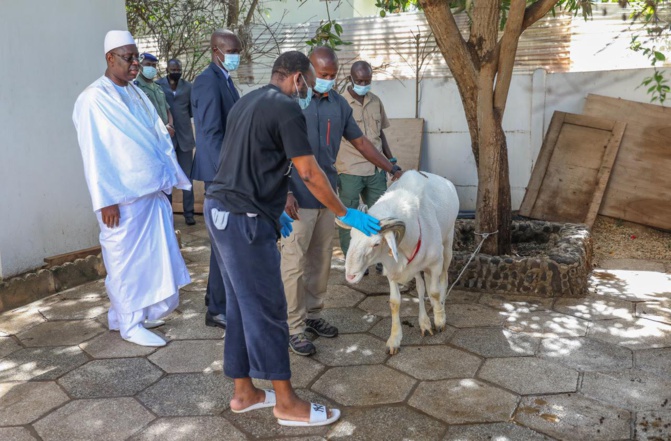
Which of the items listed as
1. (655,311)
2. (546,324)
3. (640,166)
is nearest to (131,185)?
(546,324)

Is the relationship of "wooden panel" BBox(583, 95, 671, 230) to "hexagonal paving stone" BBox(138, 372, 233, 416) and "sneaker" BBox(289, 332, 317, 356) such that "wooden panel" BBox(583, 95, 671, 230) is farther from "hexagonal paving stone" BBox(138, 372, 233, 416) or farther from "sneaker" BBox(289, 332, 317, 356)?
"hexagonal paving stone" BBox(138, 372, 233, 416)

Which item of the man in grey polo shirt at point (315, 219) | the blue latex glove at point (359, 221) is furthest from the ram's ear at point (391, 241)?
the man in grey polo shirt at point (315, 219)

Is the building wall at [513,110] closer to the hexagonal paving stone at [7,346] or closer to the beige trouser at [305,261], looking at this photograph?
the beige trouser at [305,261]

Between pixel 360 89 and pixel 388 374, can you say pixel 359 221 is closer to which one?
pixel 388 374

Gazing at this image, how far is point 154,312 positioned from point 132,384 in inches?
36.3

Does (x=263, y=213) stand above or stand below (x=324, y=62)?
below

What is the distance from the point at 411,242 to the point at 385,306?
4.39 ft

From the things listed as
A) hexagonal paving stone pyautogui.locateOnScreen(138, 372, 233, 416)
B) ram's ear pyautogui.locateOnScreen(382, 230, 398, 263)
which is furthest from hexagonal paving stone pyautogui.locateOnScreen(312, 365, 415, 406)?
ram's ear pyautogui.locateOnScreen(382, 230, 398, 263)

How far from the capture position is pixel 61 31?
20.6ft

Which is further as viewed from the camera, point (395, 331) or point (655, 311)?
point (655, 311)

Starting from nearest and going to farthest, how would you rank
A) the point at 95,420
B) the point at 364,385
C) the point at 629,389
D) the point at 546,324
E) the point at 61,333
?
the point at 95,420
the point at 629,389
the point at 364,385
the point at 546,324
the point at 61,333

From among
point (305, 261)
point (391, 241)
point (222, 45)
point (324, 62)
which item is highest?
point (222, 45)

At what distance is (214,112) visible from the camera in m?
4.75

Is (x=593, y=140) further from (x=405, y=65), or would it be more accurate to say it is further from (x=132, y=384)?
(x=132, y=384)
